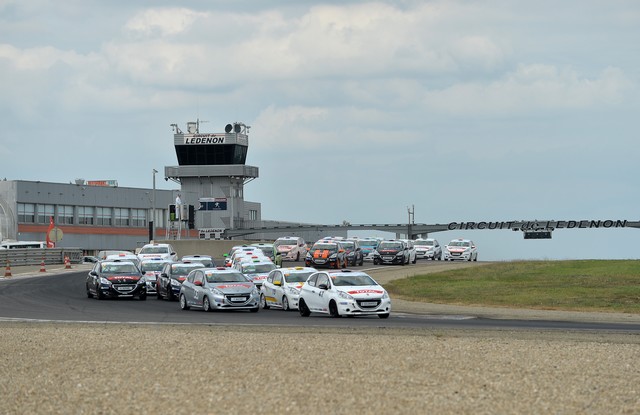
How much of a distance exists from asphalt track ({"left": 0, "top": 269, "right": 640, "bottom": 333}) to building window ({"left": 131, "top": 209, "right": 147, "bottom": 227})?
84774 mm

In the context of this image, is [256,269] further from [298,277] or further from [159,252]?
[159,252]

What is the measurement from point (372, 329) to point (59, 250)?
62206 mm

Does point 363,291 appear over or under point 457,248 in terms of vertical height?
under

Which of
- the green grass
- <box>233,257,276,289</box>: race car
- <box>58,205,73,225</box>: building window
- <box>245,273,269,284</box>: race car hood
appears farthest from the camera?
<box>58,205,73,225</box>: building window

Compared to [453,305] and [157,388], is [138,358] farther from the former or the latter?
[453,305]

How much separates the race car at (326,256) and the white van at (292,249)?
1067cm

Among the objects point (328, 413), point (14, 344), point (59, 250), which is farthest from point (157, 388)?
point (59, 250)

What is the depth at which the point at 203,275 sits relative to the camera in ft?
119

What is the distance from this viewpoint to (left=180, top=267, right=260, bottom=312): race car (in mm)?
34812

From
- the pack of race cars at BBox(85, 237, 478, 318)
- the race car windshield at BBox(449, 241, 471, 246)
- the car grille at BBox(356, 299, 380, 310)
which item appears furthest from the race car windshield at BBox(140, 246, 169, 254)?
the car grille at BBox(356, 299, 380, 310)

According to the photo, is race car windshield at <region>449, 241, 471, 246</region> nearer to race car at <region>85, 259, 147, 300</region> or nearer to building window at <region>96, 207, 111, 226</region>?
race car at <region>85, 259, 147, 300</region>

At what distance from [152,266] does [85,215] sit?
7732 cm

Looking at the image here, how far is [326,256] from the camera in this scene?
63062 millimetres

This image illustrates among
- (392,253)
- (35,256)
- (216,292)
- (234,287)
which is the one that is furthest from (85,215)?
(234,287)
